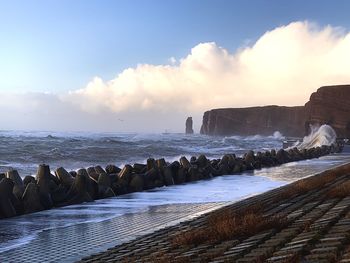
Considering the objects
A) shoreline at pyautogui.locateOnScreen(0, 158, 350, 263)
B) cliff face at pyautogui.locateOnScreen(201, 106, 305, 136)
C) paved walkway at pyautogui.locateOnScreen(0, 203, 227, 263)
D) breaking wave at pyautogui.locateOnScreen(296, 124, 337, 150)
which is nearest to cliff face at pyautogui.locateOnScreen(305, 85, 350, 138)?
breaking wave at pyautogui.locateOnScreen(296, 124, 337, 150)

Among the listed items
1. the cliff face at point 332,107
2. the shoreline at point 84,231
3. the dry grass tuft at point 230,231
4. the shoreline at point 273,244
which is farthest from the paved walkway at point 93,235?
the cliff face at point 332,107

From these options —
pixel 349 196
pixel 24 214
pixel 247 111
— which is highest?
pixel 247 111

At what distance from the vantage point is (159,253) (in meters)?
5.82

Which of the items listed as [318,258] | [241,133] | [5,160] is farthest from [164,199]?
[241,133]

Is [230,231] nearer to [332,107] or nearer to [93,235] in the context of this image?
[93,235]

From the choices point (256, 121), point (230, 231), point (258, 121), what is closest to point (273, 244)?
point (230, 231)

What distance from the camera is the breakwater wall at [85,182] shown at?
432 inches

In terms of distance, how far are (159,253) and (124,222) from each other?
11.0 ft

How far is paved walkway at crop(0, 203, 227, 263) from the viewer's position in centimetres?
657

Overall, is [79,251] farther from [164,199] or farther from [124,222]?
[164,199]

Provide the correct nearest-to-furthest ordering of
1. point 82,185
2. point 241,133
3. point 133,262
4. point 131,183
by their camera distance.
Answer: point 133,262
point 82,185
point 131,183
point 241,133

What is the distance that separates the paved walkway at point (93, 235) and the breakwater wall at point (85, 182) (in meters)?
2.41

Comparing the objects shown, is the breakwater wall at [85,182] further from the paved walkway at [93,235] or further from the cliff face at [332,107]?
the cliff face at [332,107]

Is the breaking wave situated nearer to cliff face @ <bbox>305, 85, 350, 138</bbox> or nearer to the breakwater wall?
cliff face @ <bbox>305, 85, 350, 138</bbox>
